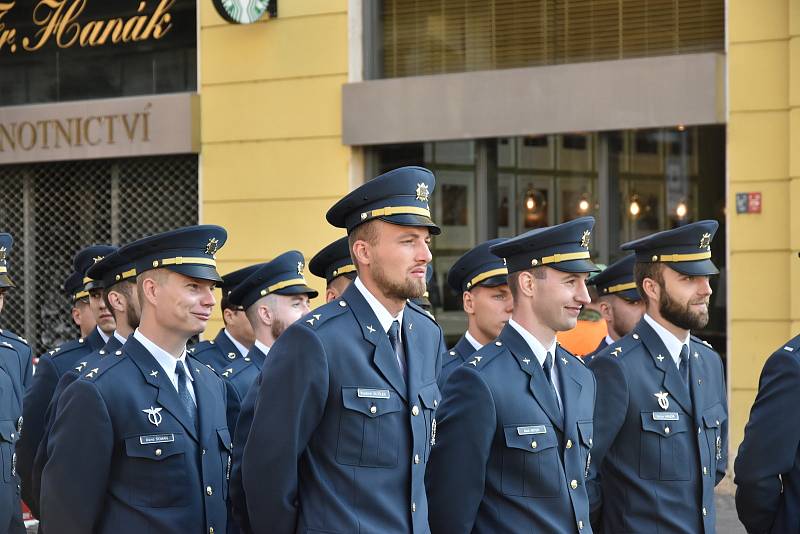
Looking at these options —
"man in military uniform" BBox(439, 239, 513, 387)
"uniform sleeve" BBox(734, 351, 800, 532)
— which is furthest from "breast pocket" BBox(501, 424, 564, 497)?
"man in military uniform" BBox(439, 239, 513, 387)

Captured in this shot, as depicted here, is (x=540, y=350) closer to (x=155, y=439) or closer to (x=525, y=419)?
(x=525, y=419)

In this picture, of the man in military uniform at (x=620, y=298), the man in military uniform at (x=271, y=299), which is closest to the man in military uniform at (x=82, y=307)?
the man in military uniform at (x=271, y=299)

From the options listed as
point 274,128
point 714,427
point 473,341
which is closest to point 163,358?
point 714,427

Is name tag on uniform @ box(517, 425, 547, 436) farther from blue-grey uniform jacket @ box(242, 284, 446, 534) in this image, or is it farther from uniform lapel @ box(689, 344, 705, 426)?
uniform lapel @ box(689, 344, 705, 426)

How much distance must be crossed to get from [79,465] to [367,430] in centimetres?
107

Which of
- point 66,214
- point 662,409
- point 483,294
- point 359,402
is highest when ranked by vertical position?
point 66,214

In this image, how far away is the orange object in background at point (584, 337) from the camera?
940cm

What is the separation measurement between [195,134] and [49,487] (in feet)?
30.7

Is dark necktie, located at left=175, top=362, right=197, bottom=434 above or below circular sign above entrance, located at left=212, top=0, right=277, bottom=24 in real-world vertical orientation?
below

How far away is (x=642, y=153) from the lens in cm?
1206

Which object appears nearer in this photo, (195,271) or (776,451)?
(195,271)

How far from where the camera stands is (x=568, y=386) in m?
5.12

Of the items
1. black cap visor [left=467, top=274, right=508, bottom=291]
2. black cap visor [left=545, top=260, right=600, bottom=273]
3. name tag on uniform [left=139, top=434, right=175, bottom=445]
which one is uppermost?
black cap visor [left=545, top=260, right=600, bottom=273]

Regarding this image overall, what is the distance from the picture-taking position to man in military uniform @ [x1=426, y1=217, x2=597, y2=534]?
483 cm
